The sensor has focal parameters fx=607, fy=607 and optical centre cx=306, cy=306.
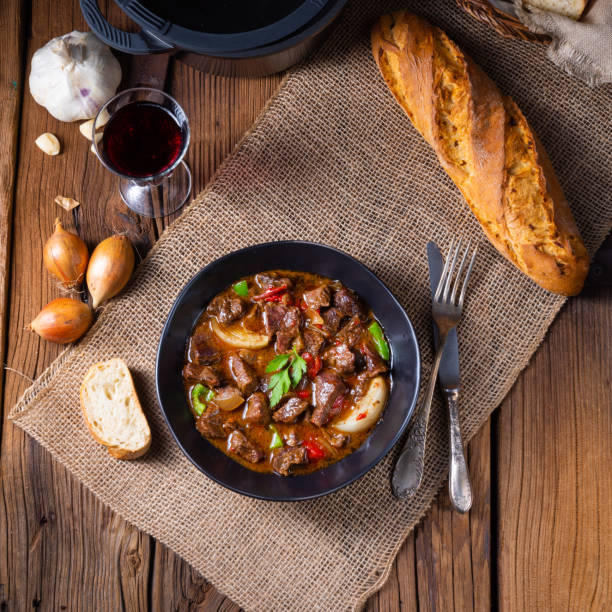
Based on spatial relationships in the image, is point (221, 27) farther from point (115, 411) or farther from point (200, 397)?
point (115, 411)

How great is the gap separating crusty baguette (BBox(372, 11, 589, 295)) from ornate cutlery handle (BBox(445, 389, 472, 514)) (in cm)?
79

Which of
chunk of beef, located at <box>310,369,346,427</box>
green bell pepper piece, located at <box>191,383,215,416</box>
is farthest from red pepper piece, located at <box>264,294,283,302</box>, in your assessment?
green bell pepper piece, located at <box>191,383,215,416</box>

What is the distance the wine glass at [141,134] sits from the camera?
315cm

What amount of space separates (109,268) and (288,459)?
1.37 metres

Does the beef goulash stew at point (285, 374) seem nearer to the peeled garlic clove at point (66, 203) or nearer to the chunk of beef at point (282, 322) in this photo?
the chunk of beef at point (282, 322)

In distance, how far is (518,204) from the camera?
2992mm

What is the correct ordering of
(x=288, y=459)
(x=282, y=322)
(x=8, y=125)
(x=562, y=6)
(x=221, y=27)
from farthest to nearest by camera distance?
1. (x=8, y=125)
2. (x=282, y=322)
3. (x=288, y=459)
4. (x=562, y=6)
5. (x=221, y=27)

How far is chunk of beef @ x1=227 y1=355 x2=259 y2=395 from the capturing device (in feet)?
10.00

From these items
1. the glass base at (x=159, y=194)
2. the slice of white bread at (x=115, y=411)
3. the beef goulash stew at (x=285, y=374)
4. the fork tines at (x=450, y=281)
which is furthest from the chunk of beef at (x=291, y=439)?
the glass base at (x=159, y=194)

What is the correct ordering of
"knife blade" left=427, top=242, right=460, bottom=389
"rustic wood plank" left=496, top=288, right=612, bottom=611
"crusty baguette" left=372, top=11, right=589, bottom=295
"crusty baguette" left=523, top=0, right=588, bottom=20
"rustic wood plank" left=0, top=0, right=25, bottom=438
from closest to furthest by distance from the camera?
"crusty baguette" left=523, top=0, right=588, bottom=20, "crusty baguette" left=372, top=11, right=589, bottom=295, "knife blade" left=427, top=242, right=460, bottom=389, "rustic wood plank" left=496, top=288, right=612, bottom=611, "rustic wood plank" left=0, top=0, right=25, bottom=438

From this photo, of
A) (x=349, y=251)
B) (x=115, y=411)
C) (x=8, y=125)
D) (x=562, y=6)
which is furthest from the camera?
(x=8, y=125)

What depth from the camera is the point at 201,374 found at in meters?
3.10

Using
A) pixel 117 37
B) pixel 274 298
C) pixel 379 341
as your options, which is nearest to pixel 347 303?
pixel 379 341

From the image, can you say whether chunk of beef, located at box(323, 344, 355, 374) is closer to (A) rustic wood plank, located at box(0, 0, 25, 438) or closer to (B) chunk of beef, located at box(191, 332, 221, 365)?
(B) chunk of beef, located at box(191, 332, 221, 365)
